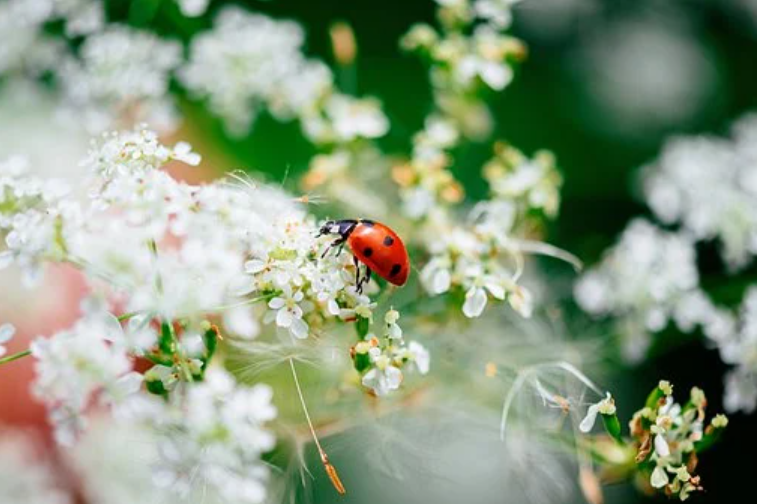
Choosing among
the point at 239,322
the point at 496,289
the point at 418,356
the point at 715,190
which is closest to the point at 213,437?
the point at 239,322

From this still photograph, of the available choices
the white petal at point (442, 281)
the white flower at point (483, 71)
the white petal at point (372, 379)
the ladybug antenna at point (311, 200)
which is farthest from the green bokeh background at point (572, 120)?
the white petal at point (372, 379)

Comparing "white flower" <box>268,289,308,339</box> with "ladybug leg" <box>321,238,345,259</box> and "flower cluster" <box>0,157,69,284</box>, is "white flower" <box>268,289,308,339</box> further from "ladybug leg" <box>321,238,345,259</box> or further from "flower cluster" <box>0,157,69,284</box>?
"flower cluster" <box>0,157,69,284</box>

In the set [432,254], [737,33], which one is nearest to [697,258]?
[737,33]

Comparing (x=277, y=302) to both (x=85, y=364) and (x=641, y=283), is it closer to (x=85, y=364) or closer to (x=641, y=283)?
(x=85, y=364)

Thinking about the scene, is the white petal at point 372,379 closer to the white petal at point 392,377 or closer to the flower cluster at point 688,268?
the white petal at point 392,377

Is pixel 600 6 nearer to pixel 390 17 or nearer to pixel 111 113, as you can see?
pixel 390 17
